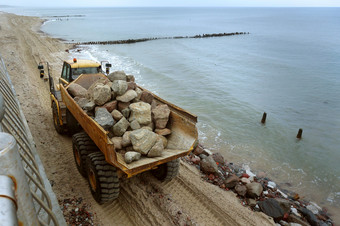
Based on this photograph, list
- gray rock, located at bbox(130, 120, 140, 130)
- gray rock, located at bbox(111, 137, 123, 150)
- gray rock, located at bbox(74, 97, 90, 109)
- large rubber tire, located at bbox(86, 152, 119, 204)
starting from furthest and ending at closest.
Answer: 1. gray rock, located at bbox(74, 97, 90, 109)
2. gray rock, located at bbox(130, 120, 140, 130)
3. gray rock, located at bbox(111, 137, 123, 150)
4. large rubber tire, located at bbox(86, 152, 119, 204)

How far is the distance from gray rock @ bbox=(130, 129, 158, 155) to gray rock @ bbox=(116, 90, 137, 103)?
112cm

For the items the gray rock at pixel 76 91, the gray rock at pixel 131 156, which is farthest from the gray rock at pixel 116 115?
the gray rock at pixel 76 91

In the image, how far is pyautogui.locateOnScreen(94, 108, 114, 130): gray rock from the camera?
507 cm

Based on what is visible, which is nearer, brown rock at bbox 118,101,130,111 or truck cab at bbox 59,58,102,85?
brown rock at bbox 118,101,130,111

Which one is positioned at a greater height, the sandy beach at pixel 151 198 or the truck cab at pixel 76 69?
the truck cab at pixel 76 69

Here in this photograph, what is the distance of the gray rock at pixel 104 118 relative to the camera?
5074 mm

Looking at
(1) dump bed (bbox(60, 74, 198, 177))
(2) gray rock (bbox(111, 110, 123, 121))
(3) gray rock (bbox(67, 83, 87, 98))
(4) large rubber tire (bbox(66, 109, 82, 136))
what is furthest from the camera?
(4) large rubber tire (bbox(66, 109, 82, 136))

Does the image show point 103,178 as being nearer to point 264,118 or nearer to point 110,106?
point 110,106

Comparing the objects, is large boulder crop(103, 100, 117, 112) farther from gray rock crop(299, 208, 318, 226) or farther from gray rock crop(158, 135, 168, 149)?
gray rock crop(299, 208, 318, 226)

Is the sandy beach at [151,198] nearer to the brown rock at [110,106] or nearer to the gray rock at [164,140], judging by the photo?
the gray rock at [164,140]

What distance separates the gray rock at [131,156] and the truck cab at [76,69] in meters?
4.55

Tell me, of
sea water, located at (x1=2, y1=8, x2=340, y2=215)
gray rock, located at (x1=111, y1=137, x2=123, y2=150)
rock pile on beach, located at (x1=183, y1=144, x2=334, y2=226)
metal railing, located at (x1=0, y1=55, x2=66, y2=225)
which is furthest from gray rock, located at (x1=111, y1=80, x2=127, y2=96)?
sea water, located at (x1=2, y1=8, x2=340, y2=215)

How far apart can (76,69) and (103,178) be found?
15.7ft

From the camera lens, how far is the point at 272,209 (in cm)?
628
